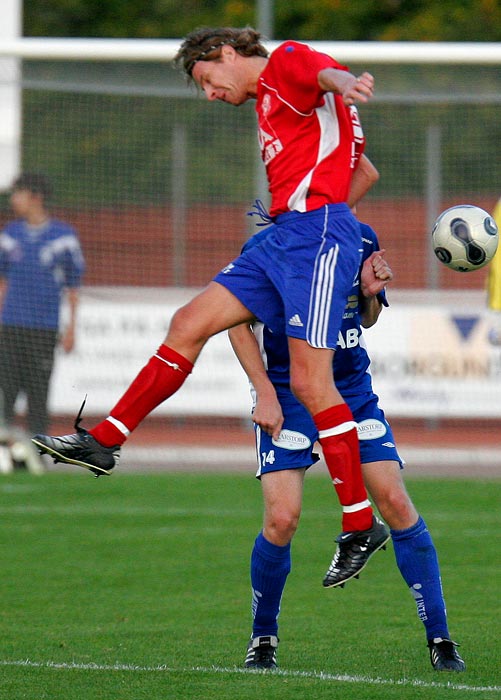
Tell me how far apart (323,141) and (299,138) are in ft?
0.32

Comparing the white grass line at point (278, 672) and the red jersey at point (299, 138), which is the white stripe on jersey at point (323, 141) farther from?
the white grass line at point (278, 672)

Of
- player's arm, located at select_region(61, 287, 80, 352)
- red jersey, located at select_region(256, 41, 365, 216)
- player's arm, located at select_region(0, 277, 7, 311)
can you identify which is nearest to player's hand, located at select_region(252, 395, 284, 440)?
red jersey, located at select_region(256, 41, 365, 216)

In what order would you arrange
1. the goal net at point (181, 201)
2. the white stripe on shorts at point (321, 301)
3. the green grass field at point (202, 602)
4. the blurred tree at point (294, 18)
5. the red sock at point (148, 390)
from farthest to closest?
1. the blurred tree at point (294, 18)
2. the goal net at point (181, 201)
3. the red sock at point (148, 390)
4. the white stripe on shorts at point (321, 301)
5. the green grass field at point (202, 602)

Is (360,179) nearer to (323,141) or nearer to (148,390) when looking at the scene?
(323,141)

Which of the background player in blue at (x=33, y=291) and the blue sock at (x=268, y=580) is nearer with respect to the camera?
the blue sock at (x=268, y=580)

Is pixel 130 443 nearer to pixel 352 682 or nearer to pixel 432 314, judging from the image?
pixel 432 314

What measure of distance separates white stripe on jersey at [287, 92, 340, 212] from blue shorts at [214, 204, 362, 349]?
0.05 metres

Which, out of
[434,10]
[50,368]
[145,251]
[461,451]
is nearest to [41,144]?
[145,251]

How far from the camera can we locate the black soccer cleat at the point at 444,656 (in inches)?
201

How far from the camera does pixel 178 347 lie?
516cm

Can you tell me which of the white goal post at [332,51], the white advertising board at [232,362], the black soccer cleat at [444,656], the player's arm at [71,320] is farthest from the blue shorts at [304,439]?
the white advertising board at [232,362]

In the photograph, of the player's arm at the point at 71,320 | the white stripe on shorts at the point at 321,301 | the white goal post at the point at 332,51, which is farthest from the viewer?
the player's arm at the point at 71,320

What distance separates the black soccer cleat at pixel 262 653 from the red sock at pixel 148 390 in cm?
97

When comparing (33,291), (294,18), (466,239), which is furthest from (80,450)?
(294,18)
